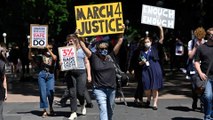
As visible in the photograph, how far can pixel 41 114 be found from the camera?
11.6 meters

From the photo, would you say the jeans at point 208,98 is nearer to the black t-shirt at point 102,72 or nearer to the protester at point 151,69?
the black t-shirt at point 102,72

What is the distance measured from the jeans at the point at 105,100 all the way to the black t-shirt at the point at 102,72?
0.11 metres

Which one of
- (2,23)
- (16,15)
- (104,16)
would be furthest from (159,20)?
(2,23)

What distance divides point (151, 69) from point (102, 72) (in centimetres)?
409

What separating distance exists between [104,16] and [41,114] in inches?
119

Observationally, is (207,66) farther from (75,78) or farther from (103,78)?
(75,78)

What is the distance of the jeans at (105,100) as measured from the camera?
8109 mm

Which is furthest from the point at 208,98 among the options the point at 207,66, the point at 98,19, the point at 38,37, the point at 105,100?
the point at 38,37

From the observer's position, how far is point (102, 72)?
823 centimetres

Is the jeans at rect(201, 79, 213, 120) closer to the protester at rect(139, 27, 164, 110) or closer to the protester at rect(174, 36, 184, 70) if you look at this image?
the protester at rect(139, 27, 164, 110)

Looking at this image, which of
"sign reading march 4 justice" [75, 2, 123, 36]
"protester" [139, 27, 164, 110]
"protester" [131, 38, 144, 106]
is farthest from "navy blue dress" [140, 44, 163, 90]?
"sign reading march 4 justice" [75, 2, 123, 36]

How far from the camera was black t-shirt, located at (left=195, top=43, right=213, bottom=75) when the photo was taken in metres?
9.01

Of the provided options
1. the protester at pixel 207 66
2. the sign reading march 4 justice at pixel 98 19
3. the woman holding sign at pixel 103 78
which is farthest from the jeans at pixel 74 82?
the protester at pixel 207 66

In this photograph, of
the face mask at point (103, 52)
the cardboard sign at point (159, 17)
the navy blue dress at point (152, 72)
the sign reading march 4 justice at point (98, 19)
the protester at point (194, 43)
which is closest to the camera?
the face mask at point (103, 52)
